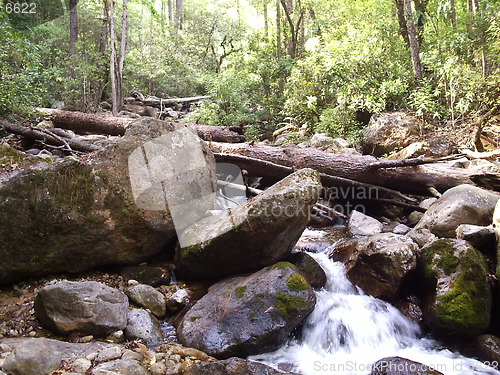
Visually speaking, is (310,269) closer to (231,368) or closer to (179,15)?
(231,368)

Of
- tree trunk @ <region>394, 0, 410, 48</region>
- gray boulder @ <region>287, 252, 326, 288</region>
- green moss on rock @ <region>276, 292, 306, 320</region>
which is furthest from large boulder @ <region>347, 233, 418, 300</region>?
tree trunk @ <region>394, 0, 410, 48</region>

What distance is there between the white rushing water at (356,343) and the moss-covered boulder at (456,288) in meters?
0.31

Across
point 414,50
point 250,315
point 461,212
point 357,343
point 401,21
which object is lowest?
point 357,343

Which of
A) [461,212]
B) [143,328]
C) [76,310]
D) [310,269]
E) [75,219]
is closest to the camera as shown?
[76,310]

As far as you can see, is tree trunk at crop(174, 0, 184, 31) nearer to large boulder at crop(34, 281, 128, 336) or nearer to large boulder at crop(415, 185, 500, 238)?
large boulder at crop(415, 185, 500, 238)

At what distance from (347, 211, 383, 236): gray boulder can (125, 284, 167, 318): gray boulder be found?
12.0 ft

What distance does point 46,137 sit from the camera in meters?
7.59

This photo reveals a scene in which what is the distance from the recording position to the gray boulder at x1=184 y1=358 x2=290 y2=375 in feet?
10.3

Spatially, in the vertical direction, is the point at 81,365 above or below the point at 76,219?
below

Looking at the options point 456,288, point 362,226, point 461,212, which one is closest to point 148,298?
point 456,288

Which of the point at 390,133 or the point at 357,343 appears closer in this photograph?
the point at 357,343

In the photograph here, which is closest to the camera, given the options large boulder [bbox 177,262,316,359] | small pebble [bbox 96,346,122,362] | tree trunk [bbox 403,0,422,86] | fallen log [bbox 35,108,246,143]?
small pebble [bbox 96,346,122,362]

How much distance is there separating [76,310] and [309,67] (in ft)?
36.8

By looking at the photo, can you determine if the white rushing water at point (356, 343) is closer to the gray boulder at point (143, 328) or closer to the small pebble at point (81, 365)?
the gray boulder at point (143, 328)
